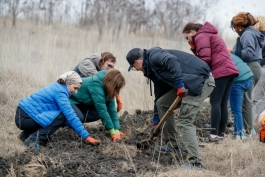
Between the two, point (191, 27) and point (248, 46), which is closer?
point (191, 27)

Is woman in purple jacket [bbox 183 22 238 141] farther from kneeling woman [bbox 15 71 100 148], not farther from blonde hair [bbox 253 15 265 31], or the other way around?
kneeling woman [bbox 15 71 100 148]

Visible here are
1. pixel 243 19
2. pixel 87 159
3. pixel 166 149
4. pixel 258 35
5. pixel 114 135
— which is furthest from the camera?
pixel 258 35

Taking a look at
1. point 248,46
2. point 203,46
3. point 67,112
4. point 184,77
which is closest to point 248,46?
point 248,46

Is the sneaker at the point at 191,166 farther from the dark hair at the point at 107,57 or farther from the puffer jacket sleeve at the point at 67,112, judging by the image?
the dark hair at the point at 107,57

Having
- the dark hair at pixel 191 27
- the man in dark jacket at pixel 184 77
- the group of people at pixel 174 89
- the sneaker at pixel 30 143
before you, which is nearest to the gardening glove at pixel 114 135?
the group of people at pixel 174 89

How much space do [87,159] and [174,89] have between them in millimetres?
1224

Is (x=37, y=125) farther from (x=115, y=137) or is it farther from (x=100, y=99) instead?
(x=115, y=137)

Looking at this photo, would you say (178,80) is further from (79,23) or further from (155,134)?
(79,23)

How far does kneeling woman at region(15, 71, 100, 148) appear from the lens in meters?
5.05

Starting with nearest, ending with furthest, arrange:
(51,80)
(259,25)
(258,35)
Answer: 1. (258,35)
2. (259,25)
3. (51,80)

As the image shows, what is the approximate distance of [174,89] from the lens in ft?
15.9

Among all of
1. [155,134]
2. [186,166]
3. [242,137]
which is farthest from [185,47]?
[186,166]

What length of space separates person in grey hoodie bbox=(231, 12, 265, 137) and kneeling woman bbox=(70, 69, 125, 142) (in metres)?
1.76

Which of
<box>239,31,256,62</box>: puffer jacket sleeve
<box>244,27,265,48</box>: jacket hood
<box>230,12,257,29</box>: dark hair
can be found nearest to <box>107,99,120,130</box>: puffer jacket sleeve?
<box>239,31,256,62</box>: puffer jacket sleeve
